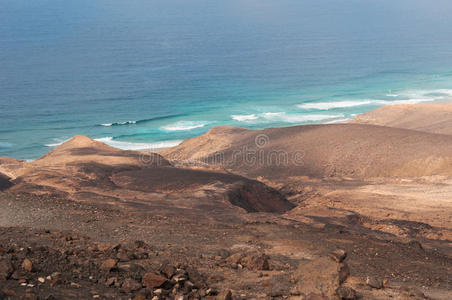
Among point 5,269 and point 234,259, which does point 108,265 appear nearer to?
point 5,269

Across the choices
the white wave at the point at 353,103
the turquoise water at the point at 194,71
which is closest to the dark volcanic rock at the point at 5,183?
the turquoise water at the point at 194,71

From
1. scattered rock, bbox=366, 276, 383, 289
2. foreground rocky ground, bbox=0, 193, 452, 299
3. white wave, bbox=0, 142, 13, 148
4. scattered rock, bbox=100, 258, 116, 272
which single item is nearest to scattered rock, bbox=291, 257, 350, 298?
foreground rocky ground, bbox=0, 193, 452, 299

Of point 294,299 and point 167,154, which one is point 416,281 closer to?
point 294,299

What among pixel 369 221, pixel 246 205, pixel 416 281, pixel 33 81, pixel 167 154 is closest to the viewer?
pixel 416 281

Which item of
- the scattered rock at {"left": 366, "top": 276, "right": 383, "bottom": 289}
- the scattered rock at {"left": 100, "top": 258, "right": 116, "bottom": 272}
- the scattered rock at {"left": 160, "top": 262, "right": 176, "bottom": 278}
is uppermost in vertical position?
the scattered rock at {"left": 100, "top": 258, "right": 116, "bottom": 272}

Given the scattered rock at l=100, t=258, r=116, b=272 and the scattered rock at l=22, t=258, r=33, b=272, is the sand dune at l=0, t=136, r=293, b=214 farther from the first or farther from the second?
the scattered rock at l=22, t=258, r=33, b=272

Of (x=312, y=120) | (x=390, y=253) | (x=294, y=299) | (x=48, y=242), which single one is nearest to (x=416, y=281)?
(x=390, y=253)
